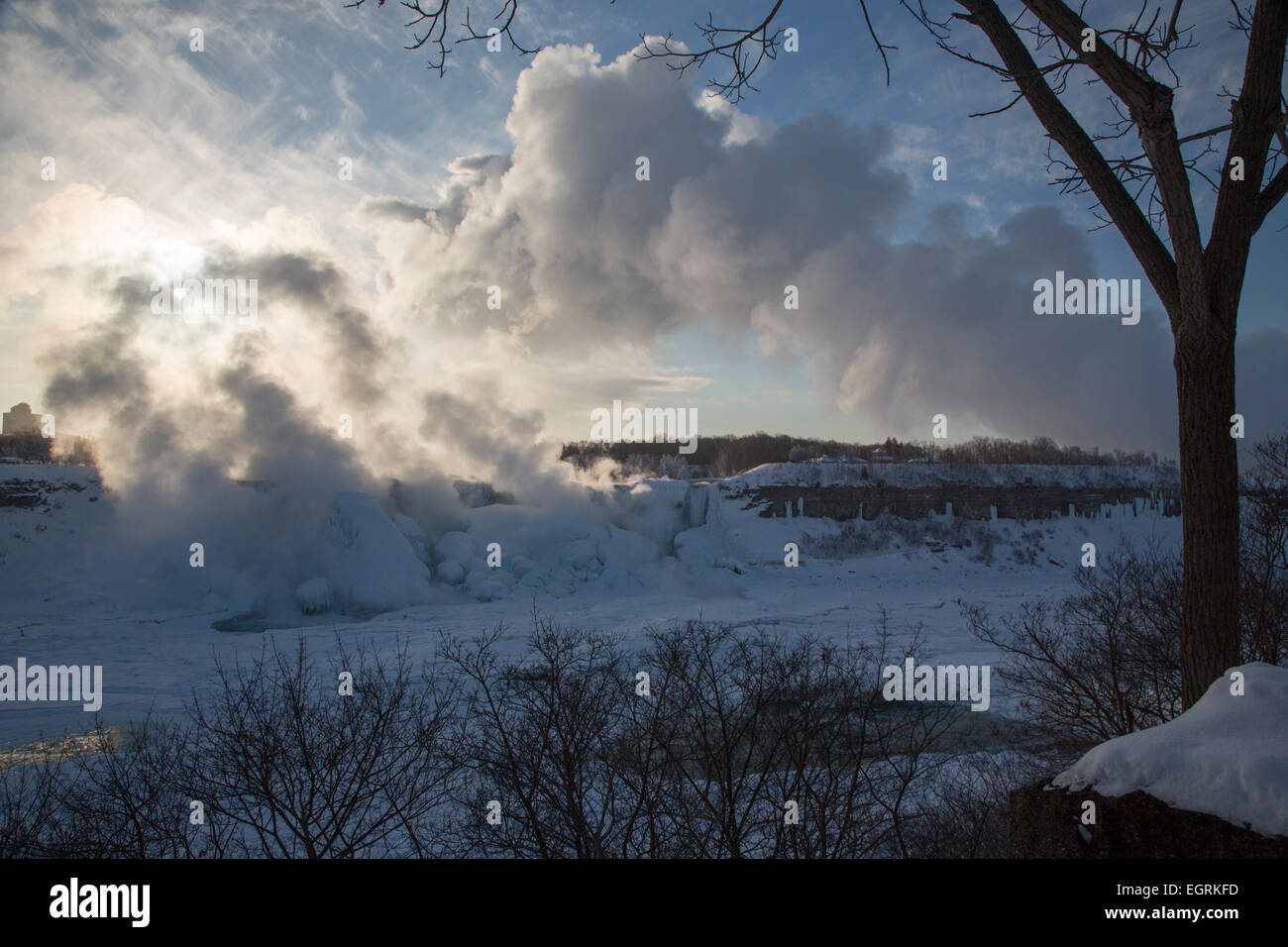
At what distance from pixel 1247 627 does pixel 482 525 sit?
1094 inches

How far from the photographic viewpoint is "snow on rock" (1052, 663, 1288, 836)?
2.31 m

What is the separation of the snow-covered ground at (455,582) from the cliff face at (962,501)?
101 cm

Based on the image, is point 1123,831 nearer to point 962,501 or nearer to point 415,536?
point 415,536

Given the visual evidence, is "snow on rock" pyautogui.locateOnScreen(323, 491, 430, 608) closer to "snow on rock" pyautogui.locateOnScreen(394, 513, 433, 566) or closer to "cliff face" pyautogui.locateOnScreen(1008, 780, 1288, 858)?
"snow on rock" pyautogui.locateOnScreen(394, 513, 433, 566)

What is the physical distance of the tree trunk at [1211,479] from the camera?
3.78 metres

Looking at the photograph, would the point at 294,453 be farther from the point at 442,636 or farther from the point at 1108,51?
the point at 1108,51

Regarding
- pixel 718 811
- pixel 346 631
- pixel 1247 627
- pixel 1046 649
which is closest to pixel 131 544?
pixel 346 631

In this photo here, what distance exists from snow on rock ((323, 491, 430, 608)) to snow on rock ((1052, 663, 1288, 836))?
2573 centimetres

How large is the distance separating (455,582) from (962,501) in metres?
28.4

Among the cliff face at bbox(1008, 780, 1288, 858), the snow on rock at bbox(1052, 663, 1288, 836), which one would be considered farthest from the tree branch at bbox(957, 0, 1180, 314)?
the cliff face at bbox(1008, 780, 1288, 858)

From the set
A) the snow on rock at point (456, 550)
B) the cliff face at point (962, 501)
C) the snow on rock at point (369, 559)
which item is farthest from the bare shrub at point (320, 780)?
the cliff face at point (962, 501)

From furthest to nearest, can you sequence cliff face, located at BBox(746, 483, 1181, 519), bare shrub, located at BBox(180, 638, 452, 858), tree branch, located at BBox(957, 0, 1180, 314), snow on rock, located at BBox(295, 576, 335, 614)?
cliff face, located at BBox(746, 483, 1181, 519)
snow on rock, located at BBox(295, 576, 335, 614)
bare shrub, located at BBox(180, 638, 452, 858)
tree branch, located at BBox(957, 0, 1180, 314)

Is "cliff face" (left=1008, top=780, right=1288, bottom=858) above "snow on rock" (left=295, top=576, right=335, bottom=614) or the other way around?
above
